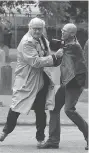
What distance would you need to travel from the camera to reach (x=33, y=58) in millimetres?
8008

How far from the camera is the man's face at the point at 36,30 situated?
8117 millimetres

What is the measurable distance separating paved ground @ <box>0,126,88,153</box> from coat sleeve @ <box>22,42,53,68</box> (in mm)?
1106

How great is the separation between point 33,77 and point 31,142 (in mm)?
1195

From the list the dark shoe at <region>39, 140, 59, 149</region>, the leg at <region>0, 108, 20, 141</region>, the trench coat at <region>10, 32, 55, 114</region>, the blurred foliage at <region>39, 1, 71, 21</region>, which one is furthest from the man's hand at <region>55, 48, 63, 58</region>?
the blurred foliage at <region>39, 1, 71, 21</region>

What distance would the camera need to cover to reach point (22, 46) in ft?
26.7

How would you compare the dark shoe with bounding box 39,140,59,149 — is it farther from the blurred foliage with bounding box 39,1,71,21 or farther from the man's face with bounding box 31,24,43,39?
the blurred foliage with bounding box 39,1,71,21

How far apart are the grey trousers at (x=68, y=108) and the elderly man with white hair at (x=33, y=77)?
129 millimetres

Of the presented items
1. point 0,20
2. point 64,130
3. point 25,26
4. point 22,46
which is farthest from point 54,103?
point 25,26

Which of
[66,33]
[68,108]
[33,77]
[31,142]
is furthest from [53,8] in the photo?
[68,108]

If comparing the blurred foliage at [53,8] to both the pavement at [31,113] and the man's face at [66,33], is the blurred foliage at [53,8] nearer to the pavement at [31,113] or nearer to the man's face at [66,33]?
the pavement at [31,113]

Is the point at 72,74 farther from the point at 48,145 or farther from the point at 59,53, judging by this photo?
the point at 48,145

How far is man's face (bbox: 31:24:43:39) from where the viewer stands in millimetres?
8117

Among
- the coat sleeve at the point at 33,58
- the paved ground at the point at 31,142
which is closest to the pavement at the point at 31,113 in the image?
the paved ground at the point at 31,142

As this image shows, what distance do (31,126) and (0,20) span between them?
4.88 metres
